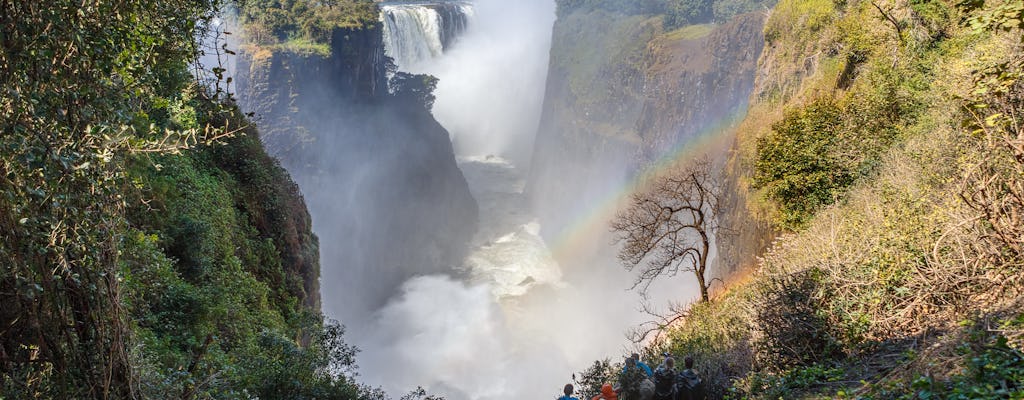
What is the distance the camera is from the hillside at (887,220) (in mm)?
6262

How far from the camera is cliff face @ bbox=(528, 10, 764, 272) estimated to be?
49531 mm

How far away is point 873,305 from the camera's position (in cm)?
786

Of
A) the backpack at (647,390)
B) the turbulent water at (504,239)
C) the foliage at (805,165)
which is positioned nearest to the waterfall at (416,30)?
the turbulent water at (504,239)

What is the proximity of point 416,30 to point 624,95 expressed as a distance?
889 inches

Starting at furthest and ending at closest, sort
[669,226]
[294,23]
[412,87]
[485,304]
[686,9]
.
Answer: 1. [686,9]
2. [412,87]
3. [485,304]
4. [294,23]
5. [669,226]

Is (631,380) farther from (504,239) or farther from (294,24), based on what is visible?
(504,239)

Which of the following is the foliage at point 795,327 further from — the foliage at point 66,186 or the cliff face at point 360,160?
the cliff face at point 360,160

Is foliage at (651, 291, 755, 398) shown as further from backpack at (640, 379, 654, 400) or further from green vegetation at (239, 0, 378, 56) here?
green vegetation at (239, 0, 378, 56)

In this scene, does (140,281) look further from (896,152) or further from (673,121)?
(673,121)

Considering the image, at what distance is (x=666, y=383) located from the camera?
25.2ft

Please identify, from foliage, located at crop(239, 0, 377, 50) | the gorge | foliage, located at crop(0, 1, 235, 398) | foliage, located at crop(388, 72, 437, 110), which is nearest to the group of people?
foliage, located at crop(0, 1, 235, 398)

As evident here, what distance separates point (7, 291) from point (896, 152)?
1417cm

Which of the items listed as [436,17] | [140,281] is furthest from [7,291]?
[436,17]

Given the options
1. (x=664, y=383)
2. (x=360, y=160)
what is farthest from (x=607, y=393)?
(x=360, y=160)
